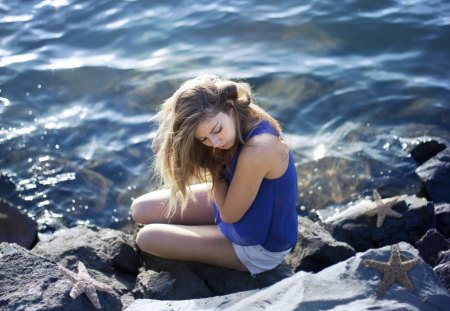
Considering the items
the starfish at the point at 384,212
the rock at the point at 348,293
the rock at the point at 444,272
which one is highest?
the rock at the point at 348,293

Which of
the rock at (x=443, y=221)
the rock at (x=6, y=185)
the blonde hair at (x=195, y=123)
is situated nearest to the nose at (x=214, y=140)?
the blonde hair at (x=195, y=123)

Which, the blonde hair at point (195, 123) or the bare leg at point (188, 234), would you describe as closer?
the blonde hair at point (195, 123)

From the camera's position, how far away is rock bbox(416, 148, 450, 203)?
21.1ft

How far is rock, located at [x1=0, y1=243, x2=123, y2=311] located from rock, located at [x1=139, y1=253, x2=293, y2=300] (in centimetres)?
63

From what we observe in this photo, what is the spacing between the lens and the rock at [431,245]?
526 centimetres

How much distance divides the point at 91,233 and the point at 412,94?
4.57m

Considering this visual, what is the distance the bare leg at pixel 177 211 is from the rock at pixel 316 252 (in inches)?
28.1

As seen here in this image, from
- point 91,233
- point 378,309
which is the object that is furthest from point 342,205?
point 378,309

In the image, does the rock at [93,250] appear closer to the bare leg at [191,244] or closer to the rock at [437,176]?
the bare leg at [191,244]

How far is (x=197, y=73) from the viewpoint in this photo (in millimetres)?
8578

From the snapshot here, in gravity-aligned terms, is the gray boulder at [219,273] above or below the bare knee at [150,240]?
below

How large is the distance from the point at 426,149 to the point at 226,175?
10.5ft

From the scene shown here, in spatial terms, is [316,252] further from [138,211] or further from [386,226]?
[138,211]

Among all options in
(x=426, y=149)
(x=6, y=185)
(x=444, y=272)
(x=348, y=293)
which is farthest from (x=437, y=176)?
(x=6, y=185)
